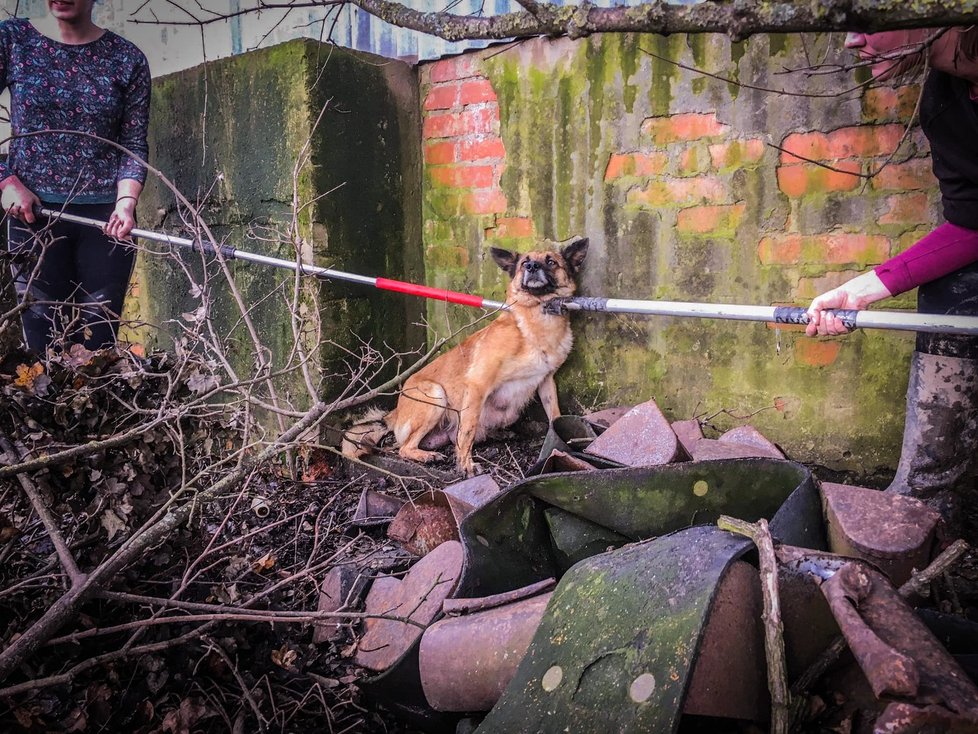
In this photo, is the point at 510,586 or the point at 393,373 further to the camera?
the point at 393,373

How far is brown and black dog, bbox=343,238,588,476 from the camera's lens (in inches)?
140

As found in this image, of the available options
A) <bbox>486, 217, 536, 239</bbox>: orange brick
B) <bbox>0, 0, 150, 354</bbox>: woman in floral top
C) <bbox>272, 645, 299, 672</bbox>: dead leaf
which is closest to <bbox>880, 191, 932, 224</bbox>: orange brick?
<bbox>486, 217, 536, 239</bbox>: orange brick

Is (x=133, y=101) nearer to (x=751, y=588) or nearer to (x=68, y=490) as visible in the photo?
(x=68, y=490)

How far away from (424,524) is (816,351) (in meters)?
1.92

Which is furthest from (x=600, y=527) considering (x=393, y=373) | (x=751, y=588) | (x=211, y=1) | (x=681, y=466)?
(x=211, y=1)

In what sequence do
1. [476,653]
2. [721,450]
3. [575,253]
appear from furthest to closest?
[575,253]
[721,450]
[476,653]

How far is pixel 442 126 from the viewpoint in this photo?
3.93 meters

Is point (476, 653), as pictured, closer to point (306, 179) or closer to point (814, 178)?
point (814, 178)

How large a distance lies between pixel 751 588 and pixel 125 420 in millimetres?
1872

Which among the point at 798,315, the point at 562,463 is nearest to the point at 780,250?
the point at 798,315

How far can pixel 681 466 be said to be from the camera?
6.57 ft

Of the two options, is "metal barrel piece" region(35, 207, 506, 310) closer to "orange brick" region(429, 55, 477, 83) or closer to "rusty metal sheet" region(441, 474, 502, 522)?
"rusty metal sheet" region(441, 474, 502, 522)

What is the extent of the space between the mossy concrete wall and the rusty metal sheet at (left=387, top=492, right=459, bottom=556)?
1.09 meters

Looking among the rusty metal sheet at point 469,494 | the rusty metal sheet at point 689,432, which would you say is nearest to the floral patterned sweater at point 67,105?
the rusty metal sheet at point 469,494
